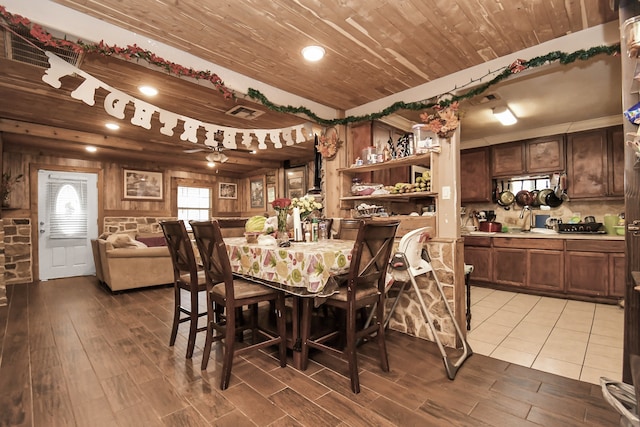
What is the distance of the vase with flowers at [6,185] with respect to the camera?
17.1 feet

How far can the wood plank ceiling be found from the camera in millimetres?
2025

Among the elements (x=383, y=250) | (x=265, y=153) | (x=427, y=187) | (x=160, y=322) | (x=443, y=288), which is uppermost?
(x=265, y=153)

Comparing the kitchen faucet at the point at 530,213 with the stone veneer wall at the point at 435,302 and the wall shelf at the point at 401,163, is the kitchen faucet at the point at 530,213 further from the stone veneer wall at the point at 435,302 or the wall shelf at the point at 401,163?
the stone veneer wall at the point at 435,302

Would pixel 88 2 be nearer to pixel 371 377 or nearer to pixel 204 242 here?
pixel 204 242

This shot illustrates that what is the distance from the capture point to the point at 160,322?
326 centimetres

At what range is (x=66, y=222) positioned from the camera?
6.06 metres

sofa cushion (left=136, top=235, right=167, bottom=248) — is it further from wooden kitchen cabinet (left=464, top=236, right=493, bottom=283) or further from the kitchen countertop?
the kitchen countertop

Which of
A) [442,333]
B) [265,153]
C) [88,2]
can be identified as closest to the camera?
[88,2]

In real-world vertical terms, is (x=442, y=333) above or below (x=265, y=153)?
below

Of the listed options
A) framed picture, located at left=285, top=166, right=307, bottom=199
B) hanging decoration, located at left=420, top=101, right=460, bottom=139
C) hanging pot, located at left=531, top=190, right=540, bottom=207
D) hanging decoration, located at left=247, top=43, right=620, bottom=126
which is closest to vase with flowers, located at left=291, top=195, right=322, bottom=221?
hanging decoration, located at left=247, top=43, right=620, bottom=126

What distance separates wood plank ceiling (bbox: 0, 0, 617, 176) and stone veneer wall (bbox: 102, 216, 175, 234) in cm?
313

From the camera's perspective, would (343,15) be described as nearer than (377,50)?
Yes

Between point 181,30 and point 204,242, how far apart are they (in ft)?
5.01

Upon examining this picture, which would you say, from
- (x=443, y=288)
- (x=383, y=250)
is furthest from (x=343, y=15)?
(x=443, y=288)
